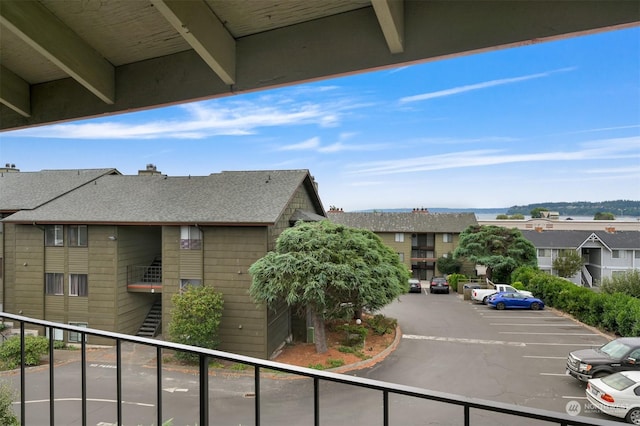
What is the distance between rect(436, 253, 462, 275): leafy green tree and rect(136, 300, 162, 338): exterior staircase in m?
19.2

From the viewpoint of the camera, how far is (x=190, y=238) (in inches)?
495

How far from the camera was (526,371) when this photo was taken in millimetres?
10117

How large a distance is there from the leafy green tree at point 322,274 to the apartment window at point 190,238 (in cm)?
274

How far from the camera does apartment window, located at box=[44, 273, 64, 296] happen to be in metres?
13.9

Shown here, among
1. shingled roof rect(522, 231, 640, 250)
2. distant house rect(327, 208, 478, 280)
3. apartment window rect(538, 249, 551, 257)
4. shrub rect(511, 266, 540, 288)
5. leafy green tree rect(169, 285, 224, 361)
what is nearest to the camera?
leafy green tree rect(169, 285, 224, 361)

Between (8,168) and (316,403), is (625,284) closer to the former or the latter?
(316,403)

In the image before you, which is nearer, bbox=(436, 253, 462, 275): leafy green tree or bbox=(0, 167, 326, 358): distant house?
bbox=(0, 167, 326, 358): distant house

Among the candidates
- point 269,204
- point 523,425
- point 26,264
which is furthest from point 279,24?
point 26,264

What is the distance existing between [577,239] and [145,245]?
30.6 meters

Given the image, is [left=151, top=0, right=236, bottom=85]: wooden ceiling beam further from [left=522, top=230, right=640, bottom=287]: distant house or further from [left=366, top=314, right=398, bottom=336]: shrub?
[left=522, top=230, right=640, bottom=287]: distant house

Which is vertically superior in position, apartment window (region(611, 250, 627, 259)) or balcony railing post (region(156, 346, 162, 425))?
balcony railing post (region(156, 346, 162, 425))

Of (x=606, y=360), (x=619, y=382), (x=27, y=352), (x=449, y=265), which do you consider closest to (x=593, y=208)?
(x=449, y=265)

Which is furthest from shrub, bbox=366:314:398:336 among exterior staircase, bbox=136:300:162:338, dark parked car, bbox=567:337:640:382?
exterior staircase, bbox=136:300:162:338
